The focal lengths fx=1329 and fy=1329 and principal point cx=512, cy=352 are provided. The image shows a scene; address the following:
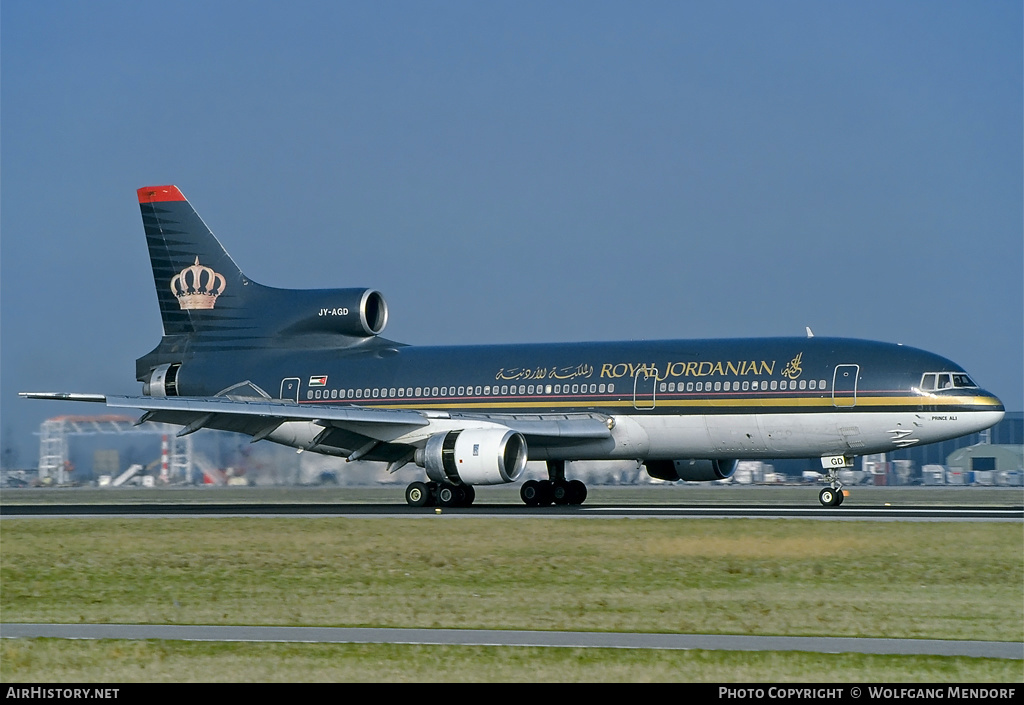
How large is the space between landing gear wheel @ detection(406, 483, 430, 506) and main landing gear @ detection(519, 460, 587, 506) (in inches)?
147

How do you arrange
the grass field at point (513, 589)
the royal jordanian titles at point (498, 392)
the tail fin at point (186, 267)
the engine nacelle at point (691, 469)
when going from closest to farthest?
the grass field at point (513, 589), the royal jordanian titles at point (498, 392), the engine nacelle at point (691, 469), the tail fin at point (186, 267)

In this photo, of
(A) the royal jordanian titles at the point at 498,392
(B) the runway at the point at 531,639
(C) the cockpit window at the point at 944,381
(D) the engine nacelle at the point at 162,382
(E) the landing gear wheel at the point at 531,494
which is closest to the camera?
(B) the runway at the point at 531,639

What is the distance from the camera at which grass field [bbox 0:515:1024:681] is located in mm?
12789

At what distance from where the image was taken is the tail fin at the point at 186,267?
44.1m

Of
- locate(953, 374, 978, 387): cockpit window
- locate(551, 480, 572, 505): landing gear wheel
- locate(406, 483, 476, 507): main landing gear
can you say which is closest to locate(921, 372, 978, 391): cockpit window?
locate(953, 374, 978, 387): cockpit window

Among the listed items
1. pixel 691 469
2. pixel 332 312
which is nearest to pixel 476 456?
pixel 691 469

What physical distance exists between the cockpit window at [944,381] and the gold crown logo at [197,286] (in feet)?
74.4

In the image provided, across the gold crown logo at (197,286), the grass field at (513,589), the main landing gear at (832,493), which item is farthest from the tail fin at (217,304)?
the main landing gear at (832,493)

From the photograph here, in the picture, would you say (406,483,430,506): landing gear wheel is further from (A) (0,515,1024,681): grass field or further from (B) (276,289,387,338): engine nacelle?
(B) (276,289,387,338): engine nacelle

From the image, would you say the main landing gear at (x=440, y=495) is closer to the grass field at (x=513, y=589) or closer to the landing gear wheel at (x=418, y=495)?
the landing gear wheel at (x=418, y=495)

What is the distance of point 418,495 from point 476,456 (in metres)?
3.24

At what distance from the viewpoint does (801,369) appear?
35156 millimetres

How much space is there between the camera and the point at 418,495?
1449 inches

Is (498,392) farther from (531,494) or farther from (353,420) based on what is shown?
(353,420)
